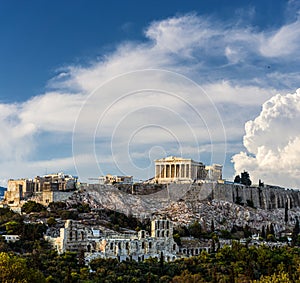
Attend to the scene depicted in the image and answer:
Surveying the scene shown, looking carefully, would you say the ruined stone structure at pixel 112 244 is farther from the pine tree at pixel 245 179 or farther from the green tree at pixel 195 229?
the pine tree at pixel 245 179

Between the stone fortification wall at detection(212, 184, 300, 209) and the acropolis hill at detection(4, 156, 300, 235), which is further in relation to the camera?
the stone fortification wall at detection(212, 184, 300, 209)

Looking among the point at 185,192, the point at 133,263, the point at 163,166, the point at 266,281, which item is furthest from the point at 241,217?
the point at 266,281

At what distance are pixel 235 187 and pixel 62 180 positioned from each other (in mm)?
22004

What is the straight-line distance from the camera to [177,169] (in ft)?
271

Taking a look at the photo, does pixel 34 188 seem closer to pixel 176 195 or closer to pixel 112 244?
pixel 176 195

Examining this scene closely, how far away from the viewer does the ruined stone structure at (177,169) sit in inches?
3211

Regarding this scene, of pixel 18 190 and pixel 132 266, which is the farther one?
pixel 18 190

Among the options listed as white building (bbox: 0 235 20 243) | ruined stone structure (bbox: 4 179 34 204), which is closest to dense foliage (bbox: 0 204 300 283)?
white building (bbox: 0 235 20 243)

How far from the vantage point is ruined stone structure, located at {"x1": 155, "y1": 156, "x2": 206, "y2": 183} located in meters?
81.6

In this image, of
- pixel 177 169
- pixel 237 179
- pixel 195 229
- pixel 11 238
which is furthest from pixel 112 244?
pixel 237 179

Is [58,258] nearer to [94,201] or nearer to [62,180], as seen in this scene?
[94,201]

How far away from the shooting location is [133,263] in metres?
42.2

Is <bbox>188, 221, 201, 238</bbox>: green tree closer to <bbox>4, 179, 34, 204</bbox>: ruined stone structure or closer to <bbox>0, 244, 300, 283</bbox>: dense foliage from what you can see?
<bbox>0, 244, 300, 283</bbox>: dense foliage

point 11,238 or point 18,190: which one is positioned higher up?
point 18,190
